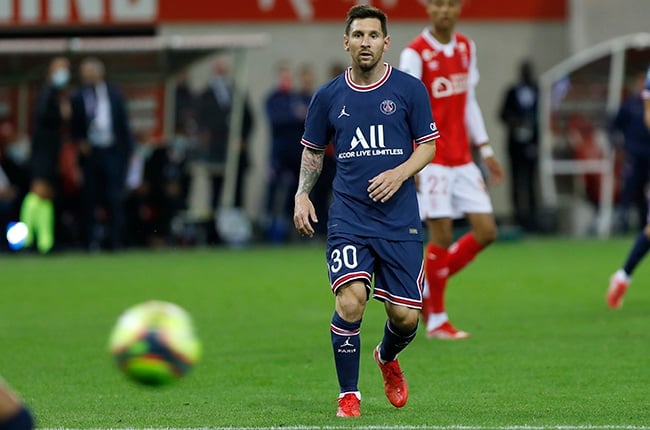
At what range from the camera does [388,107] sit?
8188mm

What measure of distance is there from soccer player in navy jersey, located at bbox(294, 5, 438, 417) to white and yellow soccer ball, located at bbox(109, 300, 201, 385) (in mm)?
2235

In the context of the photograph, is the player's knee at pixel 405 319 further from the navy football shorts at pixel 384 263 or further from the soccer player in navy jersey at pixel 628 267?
the soccer player in navy jersey at pixel 628 267

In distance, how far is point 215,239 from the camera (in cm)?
2447

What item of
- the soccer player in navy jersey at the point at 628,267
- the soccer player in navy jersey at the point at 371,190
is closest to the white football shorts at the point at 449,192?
the soccer player in navy jersey at the point at 628,267

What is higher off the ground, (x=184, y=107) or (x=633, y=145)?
(x=184, y=107)

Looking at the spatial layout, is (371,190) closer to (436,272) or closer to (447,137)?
(447,137)

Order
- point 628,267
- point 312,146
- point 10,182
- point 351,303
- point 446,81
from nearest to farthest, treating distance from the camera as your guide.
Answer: point 351,303 < point 312,146 < point 446,81 < point 628,267 < point 10,182

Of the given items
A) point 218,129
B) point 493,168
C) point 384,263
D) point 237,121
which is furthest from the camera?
point 218,129

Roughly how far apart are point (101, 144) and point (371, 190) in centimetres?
1422

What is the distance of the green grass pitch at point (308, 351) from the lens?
320 inches

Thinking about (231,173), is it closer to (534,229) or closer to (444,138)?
(534,229)

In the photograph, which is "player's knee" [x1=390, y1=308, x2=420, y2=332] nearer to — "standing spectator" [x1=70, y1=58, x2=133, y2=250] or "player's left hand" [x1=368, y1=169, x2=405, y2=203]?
"player's left hand" [x1=368, y1=169, x2=405, y2=203]

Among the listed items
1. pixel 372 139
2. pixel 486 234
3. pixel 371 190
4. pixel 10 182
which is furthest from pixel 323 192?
pixel 371 190

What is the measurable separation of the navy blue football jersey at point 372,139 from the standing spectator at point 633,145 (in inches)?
591
